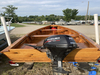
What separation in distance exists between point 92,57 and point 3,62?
3057 mm

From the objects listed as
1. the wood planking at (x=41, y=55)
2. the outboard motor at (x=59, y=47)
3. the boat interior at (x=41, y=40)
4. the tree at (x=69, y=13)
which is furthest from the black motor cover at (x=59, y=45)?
the tree at (x=69, y=13)

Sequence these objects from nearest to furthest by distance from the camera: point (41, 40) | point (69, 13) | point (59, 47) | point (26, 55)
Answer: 1. point (59, 47)
2. point (26, 55)
3. point (41, 40)
4. point (69, 13)

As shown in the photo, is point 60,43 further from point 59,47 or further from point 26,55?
point 26,55

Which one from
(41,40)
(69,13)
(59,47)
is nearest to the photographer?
(59,47)

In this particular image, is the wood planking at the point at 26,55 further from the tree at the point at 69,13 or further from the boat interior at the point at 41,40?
the tree at the point at 69,13

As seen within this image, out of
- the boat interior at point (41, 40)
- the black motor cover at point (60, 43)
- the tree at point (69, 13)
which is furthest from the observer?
the tree at point (69, 13)

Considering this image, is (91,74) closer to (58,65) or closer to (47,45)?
(58,65)

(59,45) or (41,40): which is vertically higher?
(59,45)

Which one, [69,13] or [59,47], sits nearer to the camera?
[59,47]

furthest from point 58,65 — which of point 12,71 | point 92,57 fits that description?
point 12,71

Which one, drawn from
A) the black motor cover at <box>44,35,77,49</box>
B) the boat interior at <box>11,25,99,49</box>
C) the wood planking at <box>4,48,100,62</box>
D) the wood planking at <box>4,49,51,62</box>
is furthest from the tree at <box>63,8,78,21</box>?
the black motor cover at <box>44,35,77,49</box>

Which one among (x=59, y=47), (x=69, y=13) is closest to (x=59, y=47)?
(x=59, y=47)

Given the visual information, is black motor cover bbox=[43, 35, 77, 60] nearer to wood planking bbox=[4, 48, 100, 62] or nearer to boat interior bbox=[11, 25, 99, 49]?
wood planking bbox=[4, 48, 100, 62]

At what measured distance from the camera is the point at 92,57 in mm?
1854
